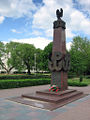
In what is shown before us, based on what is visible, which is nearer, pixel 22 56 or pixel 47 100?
pixel 47 100

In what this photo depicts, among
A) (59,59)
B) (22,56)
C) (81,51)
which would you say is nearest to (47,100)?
(59,59)

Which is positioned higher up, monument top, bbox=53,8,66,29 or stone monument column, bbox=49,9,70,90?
monument top, bbox=53,8,66,29

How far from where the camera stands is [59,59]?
10.0m

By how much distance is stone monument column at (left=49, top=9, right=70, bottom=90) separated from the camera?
10072 mm

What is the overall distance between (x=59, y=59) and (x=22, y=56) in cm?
2802

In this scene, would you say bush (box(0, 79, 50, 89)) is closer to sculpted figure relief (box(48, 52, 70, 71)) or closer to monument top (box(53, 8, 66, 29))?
sculpted figure relief (box(48, 52, 70, 71))

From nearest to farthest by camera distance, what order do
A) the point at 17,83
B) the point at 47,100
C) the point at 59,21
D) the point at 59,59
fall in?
the point at 47,100 < the point at 59,59 < the point at 59,21 < the point at 17,83

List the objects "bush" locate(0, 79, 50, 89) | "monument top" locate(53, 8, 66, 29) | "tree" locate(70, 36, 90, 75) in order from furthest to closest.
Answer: "tree" locate(70, 36, 90, 75) → "bush" locate(0, 79, 50, 89) → "monument top" locate(53, 8, 66, 29)

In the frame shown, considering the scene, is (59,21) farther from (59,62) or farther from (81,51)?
(81,51)

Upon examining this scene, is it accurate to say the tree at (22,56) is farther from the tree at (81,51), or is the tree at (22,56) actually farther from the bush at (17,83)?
the bush at (17,83)

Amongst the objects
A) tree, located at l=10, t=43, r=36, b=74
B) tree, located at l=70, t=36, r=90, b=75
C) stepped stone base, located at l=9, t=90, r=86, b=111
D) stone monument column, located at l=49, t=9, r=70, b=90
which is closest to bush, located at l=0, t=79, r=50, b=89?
stepped stone base, located at l=9, t=90, r=86, b=111

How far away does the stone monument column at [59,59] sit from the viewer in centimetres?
1007

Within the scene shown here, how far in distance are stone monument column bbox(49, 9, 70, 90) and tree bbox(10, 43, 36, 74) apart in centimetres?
2686

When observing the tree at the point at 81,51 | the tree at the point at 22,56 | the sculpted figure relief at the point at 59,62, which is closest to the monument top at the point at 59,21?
the sculpted figure relief at the point at 59,62
